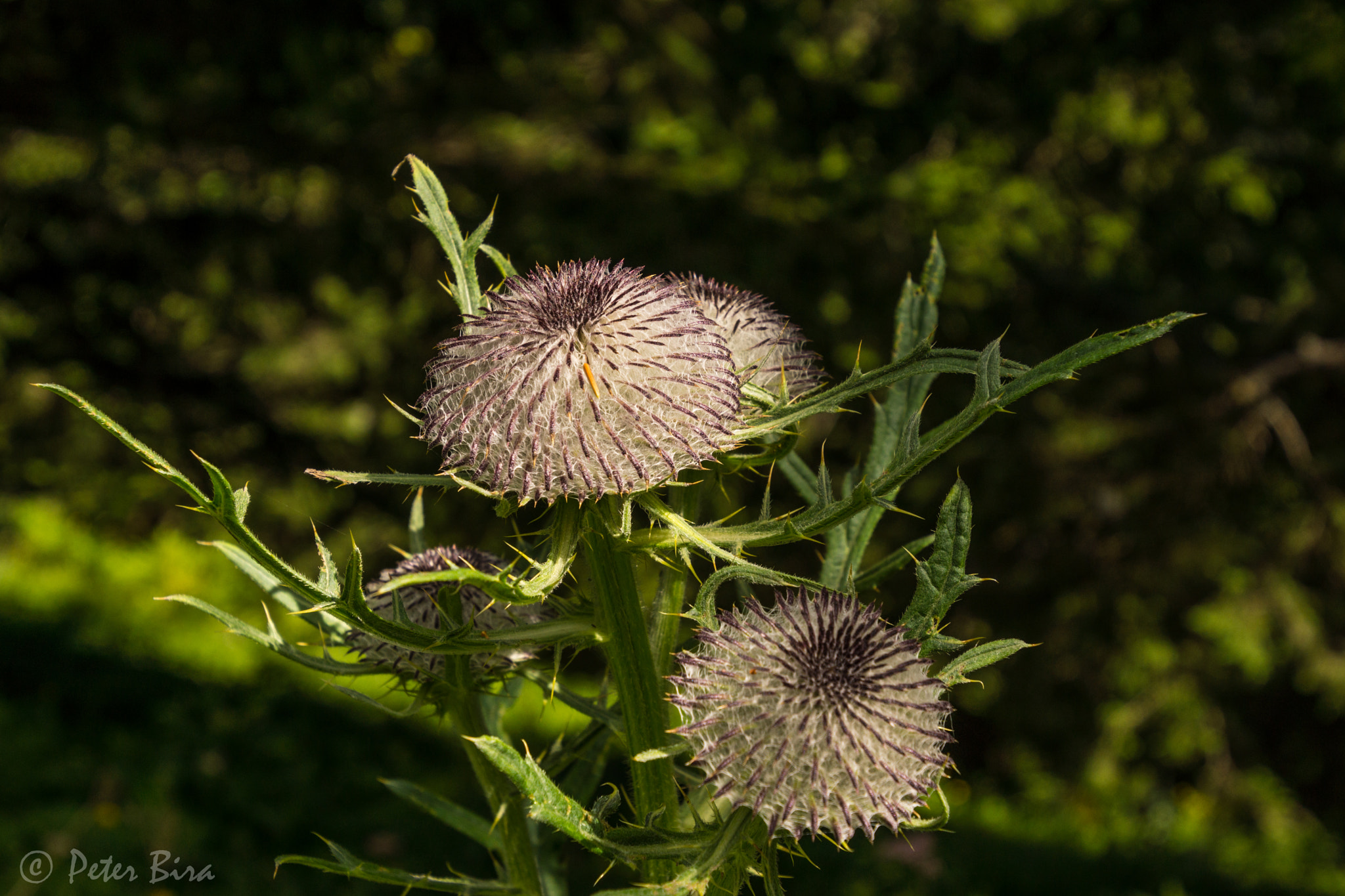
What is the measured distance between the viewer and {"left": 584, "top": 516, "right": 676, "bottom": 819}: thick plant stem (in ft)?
3.62

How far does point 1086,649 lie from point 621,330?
5.32 meters

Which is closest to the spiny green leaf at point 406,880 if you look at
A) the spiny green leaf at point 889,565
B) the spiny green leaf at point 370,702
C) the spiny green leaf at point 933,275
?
the spiny green leaf at point 370,702

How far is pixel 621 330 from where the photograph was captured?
1.12 m

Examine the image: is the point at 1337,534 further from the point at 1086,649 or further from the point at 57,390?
the point at 57,390

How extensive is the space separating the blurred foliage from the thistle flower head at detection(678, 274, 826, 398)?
3516mm

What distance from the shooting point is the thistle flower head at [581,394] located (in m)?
1.08

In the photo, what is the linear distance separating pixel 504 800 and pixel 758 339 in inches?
25.1

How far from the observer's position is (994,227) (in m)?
5.17

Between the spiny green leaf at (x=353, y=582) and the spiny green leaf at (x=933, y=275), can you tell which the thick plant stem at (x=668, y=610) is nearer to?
the spiny green leaf at (x=353, y=582)

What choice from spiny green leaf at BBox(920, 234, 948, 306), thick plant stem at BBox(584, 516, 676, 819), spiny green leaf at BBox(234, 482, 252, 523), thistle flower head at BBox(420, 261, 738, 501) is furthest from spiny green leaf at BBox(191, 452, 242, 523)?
spiny green leaf at BBox(920, 234, 948, 306)

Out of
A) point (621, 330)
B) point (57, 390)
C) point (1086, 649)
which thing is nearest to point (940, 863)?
point (1086, 649)

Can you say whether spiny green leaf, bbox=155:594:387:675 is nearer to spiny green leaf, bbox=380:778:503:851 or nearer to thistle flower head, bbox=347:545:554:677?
thistle flower head, bbox=347:545:554:677

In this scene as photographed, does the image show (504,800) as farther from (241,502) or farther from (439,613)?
(241,502)

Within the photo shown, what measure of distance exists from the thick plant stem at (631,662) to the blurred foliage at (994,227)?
12.3 feet
